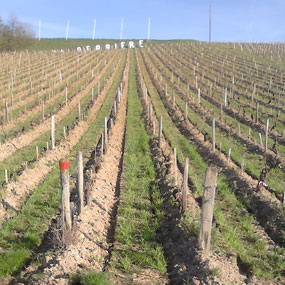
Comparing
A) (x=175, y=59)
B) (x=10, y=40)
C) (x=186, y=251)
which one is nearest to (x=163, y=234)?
(x=186, y=251)

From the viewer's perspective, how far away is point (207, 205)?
201 inches

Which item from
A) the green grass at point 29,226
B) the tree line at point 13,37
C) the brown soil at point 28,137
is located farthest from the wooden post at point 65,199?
the tree line at point 13,37

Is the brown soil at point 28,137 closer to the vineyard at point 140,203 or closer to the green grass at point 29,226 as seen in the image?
the vineyard at point 140,203

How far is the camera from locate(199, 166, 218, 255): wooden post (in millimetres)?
5027

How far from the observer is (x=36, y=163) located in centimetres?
1009

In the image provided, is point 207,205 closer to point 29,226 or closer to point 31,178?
point 29,226

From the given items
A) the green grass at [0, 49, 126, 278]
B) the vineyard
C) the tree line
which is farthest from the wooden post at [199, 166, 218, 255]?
the tree line

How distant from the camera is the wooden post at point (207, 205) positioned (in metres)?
A: 5.03

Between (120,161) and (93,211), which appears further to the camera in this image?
(120,161)

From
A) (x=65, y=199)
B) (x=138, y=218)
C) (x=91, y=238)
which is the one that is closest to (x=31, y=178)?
(x=138, y=218)

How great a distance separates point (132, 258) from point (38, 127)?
12006mm

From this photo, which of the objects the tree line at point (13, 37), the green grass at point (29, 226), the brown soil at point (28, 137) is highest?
the tree line at point (13, 37)

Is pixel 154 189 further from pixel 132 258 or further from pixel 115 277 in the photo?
pixel 115 277

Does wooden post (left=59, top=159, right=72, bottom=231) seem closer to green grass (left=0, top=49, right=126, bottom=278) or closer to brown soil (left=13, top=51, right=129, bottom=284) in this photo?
brown soil (left=13, top=51, right=129, bottom=284)
